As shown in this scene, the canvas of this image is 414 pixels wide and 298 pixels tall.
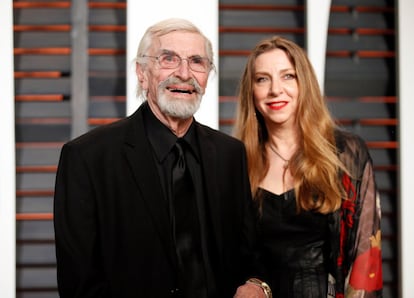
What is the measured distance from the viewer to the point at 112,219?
153cm

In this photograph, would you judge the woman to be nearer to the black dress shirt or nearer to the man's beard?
the black dress shirt

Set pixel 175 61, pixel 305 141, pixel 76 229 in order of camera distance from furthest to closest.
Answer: pixel 305 141
pixel 175 61
pixel 76 229

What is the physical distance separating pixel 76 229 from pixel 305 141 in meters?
0.93

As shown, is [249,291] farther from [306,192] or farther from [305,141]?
[305,141]

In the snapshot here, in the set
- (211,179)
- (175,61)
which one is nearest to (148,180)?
(211,179)

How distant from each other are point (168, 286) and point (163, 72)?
626mm

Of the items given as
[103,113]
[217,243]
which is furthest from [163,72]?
[103,113]

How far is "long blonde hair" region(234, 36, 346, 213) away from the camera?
1.93 m

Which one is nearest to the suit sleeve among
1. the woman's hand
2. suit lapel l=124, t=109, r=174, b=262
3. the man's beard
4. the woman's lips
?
suit lapel l=124, t=109, r=174, b=262

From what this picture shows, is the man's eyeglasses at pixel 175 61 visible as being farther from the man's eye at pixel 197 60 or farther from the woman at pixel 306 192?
the woman at pixel 306 192

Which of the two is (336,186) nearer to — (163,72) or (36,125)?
(163,72)

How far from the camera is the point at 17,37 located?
7.70 feet

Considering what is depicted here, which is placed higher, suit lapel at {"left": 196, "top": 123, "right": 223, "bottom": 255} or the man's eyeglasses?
the man's eyeglasses

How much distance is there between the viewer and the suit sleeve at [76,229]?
1.48 m
